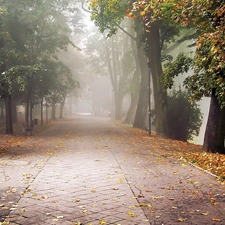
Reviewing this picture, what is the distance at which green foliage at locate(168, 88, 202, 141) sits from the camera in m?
26.7

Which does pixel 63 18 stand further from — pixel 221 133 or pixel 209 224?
pixel 209 224

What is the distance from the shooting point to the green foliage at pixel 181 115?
26.7 meters

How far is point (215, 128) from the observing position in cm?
1553

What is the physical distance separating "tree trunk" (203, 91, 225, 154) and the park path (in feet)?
10.6

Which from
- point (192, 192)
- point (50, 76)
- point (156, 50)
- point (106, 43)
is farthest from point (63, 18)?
point (192, 192)

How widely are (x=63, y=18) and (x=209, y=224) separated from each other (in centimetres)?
4050

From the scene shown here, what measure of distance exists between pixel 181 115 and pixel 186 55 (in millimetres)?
10644

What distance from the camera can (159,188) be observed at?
327 inches

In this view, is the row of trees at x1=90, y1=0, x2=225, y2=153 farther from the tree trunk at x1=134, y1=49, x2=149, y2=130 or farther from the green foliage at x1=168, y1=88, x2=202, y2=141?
the green foliage at x1=168, y1=88, x2=202, y2=141

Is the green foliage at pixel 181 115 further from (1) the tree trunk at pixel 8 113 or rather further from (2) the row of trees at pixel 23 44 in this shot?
(1) the tree trunk at pixel 8 113

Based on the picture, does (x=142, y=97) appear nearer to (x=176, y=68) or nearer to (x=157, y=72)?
(x=157, y=72)

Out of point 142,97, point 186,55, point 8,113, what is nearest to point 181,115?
point 142,97

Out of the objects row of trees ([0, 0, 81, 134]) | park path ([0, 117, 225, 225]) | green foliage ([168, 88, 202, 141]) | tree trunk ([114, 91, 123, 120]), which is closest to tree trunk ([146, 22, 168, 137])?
green foliage ([168, 88, 202, 141])

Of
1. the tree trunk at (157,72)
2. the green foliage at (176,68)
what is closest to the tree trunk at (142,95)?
the tree trunk at (157,72)
